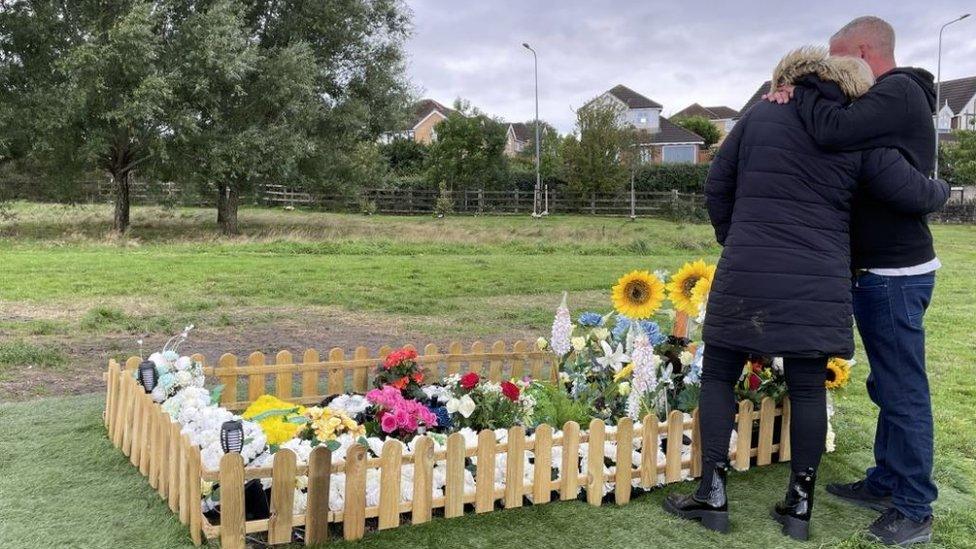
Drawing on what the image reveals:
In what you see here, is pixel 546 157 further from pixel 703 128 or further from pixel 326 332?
pixel 326 332

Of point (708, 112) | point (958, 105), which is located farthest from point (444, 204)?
point (708, 112)

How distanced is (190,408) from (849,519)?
9.77 ft

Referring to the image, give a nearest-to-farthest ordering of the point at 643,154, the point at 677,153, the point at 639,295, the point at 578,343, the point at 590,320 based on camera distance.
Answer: the point at 639,295 → the point at 578,343 → the point at 590,320 → the point at 643,154 → the point at 677,153

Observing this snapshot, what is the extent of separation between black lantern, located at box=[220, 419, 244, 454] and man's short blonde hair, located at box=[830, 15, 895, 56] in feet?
9.50

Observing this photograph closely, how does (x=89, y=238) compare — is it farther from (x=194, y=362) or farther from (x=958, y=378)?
(x=958, y=378)

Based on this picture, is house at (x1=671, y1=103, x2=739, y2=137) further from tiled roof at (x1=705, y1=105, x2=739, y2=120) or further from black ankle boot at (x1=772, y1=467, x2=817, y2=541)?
black ankle boot at (x1=772, y1=467, x2=817, y2=541)

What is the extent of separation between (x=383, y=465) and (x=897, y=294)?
2.20 meters

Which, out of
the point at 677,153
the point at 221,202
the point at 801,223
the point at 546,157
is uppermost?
the point at 677,153

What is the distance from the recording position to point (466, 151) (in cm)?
3878

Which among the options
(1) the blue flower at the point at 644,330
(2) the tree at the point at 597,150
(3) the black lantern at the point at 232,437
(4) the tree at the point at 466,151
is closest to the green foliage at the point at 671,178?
(2) the tree at the point at 597,150

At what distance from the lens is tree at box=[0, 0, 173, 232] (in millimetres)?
19266

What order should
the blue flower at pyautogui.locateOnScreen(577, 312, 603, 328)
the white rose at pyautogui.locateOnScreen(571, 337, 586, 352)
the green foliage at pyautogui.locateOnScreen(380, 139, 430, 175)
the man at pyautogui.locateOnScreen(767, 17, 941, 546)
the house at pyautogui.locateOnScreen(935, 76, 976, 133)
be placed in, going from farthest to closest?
the house at pyautogui.locateOnScreen(935, 76, 976, 133)
the green foliage at pyautogui.locateOnScreen(380, 139, 430, 175)
the blue flower at pyautogui.locateOnScreen(577, 312, 603, 328)
the white rose at pyautogui.locateOnScreen(571, 337, 586, 352)
the man at pyautogui.locateOnScreen(767, 17, 941, 546)

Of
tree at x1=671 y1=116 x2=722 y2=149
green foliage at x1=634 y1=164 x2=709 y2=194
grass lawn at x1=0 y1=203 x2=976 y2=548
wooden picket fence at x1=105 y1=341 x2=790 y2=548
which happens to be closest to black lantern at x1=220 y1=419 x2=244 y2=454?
wooden picket fence at x1=105 y1=341 x2=790 y2=548

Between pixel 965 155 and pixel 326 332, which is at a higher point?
pixel 965 155
